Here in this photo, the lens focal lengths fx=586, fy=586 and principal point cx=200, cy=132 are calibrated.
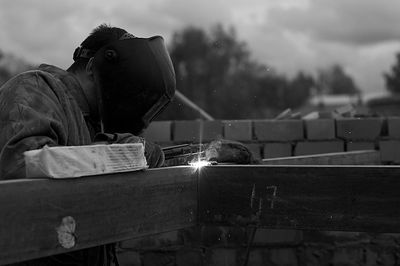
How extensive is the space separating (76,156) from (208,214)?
1.90 feet

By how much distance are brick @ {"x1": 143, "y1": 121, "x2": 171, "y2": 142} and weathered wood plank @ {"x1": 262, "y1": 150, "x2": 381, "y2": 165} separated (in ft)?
6.50

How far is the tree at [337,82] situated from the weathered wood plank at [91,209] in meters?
102

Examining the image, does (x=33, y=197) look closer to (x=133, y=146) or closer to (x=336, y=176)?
(x=133, y=146)

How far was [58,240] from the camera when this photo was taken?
1.49 m

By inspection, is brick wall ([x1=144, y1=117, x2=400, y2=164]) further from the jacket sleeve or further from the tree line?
the tree line

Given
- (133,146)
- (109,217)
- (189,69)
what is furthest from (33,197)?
(189,69)

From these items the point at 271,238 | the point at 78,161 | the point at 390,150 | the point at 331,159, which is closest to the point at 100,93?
the point at 78,161

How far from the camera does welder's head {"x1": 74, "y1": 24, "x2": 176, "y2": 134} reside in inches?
98.7

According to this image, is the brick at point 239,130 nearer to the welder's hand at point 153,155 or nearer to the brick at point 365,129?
the brick at point 365,129

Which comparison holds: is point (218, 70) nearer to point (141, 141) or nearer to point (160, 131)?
point (160, 131)

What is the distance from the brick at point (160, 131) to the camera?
18.1 ft

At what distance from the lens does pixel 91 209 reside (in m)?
1.58

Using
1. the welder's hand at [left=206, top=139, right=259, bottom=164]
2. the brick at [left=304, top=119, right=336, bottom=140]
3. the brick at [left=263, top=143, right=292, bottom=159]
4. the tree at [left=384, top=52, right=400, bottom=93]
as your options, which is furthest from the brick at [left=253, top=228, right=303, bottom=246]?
the tree at [left=384, top=52, right=400, bottom=93]

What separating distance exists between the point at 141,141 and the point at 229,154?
41 centimetres
